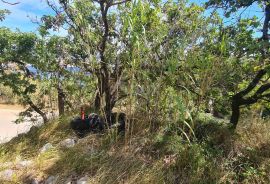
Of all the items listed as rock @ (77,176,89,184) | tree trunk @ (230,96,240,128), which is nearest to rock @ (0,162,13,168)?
rock @ (77,176,89,184)

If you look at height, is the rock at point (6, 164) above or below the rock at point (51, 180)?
above

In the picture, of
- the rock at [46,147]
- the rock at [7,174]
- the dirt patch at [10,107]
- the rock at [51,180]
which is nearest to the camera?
the rock at [51,180]

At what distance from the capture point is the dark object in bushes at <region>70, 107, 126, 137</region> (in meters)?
3.92

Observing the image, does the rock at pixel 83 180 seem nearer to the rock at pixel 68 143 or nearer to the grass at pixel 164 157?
the grass at pixel 164 157

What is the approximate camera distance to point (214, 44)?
3725 mm

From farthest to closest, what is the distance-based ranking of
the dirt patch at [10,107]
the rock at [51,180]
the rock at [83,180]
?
the dirt patch at [10,107] → the rock at [51,180] → the rock at [83,180]

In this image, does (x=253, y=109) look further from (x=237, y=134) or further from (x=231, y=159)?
(x=231, y=159)

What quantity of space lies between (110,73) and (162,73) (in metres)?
1.09

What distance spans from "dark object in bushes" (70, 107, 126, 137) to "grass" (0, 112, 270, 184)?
0.16m

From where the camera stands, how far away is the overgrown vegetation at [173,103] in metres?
3.06

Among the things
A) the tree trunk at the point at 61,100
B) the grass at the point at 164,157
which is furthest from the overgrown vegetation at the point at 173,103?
the tree trunk at the point at 61,100

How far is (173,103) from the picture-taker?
3436 mm

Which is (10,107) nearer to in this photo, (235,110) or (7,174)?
(7,174)

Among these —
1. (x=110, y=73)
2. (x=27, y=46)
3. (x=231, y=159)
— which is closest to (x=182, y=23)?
(x=110, y=73)
